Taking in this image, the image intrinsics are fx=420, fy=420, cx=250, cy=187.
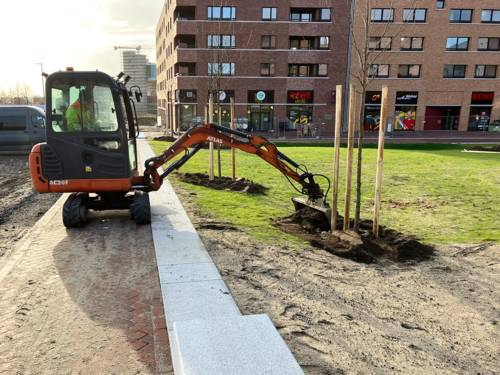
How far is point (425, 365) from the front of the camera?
166 inches

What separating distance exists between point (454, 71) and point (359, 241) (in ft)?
145

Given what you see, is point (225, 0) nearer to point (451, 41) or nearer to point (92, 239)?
point (451, 41)

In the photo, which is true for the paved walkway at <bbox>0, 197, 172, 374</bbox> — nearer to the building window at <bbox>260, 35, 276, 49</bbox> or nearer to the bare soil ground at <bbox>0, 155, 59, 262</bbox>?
the bare soil ground at <bbox>0, 155, 59, 262</bbox>

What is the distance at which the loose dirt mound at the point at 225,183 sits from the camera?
492 inches

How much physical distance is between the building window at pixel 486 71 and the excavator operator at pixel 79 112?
46.8 m

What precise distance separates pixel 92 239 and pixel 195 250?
2.23 metres

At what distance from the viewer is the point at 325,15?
43.6 m

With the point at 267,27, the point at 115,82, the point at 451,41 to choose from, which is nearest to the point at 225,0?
the point at 267,27

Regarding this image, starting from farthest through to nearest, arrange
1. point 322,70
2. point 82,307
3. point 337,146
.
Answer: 1. point 322,70
2. point 337,146
3. point 82,307

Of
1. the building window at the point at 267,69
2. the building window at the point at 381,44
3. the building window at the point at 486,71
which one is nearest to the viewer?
the building window at the point at 381,44

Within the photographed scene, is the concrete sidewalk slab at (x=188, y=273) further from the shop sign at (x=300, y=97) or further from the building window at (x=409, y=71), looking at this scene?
the building window at (x=409, y=71)

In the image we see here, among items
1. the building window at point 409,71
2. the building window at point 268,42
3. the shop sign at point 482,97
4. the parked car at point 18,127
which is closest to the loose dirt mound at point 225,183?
the parked car at point 18,127

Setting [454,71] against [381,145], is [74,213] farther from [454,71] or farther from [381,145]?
[454,71]

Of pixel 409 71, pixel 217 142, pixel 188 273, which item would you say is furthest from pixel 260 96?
pixel 188 273
